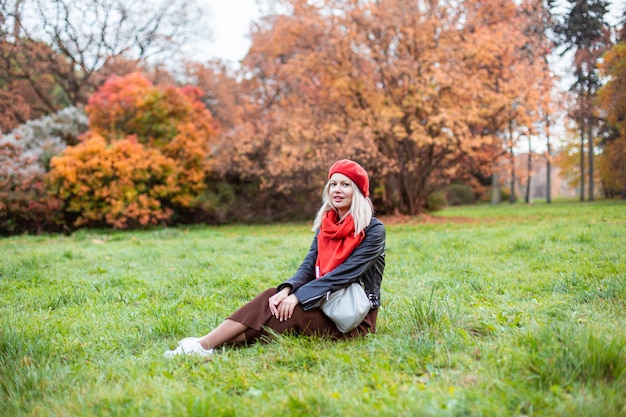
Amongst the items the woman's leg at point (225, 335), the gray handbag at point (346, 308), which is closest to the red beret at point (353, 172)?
the gray handbag at point (346, 308)

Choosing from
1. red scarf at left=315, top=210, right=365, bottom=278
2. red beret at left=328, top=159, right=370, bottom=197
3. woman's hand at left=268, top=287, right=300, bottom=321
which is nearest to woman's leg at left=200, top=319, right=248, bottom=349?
woman's hand at left=268, top=287, right=300, bottom=321

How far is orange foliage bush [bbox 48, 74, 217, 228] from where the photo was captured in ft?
45.9

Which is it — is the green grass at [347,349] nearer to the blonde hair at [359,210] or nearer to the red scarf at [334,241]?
the red scarf at [334,241]

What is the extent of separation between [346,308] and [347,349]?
0.29 m

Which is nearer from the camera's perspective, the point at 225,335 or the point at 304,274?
the point at 225,335

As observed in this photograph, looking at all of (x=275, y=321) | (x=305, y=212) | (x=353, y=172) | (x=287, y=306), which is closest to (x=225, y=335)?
(x=275, y=321)

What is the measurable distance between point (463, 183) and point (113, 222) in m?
25.7

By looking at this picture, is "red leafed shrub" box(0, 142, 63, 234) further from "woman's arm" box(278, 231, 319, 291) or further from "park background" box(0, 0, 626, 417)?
"woman's arm" box(278, 231, 319, 291)

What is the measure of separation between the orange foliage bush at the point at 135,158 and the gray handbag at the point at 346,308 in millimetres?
12454

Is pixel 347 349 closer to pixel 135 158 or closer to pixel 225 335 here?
pixel 225 335

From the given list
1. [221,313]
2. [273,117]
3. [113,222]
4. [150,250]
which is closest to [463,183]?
[273,117]

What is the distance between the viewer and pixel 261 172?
51.2 ft

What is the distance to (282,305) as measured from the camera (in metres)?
3.23

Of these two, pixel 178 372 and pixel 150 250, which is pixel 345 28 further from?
pixel 178 372
